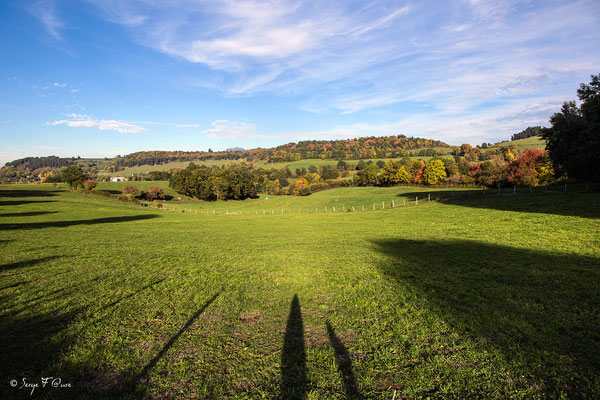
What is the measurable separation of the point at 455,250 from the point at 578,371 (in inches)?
446

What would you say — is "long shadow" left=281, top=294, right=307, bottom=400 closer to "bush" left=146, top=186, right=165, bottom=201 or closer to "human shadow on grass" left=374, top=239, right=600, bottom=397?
"human shadow on grass" left=374, top=239, right=600, bottom=397

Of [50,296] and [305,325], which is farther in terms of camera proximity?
[50,296]

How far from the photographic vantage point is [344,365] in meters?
5.12

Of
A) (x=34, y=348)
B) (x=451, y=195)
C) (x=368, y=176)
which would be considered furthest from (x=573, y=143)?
(x=368, y=176)

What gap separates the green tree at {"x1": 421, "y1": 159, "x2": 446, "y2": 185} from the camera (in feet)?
306

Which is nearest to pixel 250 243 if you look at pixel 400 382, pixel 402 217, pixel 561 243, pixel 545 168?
pixel 400 382

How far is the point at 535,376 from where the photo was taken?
15.1 feet

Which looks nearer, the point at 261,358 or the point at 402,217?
the point at 261,358

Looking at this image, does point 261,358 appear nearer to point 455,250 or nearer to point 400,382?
point 400,382

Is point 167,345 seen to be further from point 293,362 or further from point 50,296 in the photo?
point 50,296

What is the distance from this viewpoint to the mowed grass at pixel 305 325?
4.57 m

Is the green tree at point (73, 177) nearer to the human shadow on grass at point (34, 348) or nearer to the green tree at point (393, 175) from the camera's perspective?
the human shadow on grass at point (34, 348)
